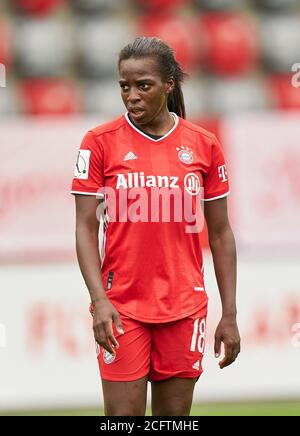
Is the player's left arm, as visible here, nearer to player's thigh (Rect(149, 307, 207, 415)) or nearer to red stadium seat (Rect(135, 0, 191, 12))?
player's thigh (Rect(149, 307, 207, 415))

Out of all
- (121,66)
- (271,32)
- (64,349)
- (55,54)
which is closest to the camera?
(121,66)

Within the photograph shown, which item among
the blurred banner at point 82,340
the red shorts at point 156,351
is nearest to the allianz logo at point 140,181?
the red shorts at point 156,351

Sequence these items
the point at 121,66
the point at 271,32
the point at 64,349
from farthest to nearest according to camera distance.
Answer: the point at 271,32 < the point at 64,349 < the point at 121,66

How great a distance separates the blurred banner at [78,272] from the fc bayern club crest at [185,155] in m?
2.77

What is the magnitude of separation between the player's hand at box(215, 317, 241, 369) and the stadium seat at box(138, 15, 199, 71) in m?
5.27

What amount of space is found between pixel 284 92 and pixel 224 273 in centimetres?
549

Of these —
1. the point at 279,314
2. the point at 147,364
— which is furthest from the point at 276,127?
the point at 147,364

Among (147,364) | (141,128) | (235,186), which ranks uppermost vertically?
(141,128)

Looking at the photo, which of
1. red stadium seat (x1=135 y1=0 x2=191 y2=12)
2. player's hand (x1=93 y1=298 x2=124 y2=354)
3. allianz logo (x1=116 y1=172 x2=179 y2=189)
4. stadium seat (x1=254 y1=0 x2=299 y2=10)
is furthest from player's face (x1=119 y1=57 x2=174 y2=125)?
stadium seat (x1=254 y1=0 x2=299 y2=10)

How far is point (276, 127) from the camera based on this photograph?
7.40m

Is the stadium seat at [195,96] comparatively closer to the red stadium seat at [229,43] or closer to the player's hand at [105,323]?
the red stadium seat at [229,43]

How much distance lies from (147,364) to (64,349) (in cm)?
290

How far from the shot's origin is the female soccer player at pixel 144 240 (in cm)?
421

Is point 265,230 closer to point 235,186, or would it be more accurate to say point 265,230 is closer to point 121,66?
point 235,186
